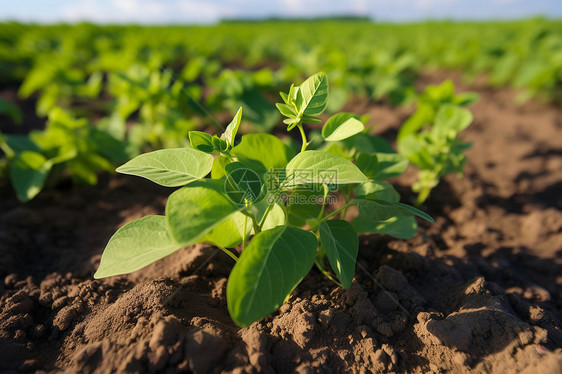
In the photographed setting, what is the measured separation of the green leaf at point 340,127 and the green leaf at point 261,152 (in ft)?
0.55

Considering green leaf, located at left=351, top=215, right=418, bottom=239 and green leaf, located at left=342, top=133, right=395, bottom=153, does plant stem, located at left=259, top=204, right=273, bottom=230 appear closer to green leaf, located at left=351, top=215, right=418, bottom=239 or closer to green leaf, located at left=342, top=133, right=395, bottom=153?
green leaf, located at left=351, top=215, right=418, bottom=239

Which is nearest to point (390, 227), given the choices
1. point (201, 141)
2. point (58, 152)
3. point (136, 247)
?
point (201, 141)

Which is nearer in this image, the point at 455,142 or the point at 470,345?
the point at 470,345

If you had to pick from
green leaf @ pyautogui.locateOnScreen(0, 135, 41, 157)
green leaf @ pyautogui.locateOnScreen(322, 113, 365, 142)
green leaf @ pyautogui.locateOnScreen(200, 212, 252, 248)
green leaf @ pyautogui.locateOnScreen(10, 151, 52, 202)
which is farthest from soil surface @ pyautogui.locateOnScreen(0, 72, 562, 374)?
green leaf @ pyautogui.locateOnScreen(322, 113, 365, 142)

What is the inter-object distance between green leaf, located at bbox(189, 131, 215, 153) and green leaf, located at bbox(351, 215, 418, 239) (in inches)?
27.2

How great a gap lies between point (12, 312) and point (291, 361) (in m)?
1.06

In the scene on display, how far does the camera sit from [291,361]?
1053mm

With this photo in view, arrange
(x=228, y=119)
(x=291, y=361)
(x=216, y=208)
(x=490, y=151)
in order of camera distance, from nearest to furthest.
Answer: (x=216, y=208) → (x=291, y=361) → (x=490, y=151) → (x=228, y=119)

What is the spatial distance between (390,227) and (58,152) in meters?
2.11

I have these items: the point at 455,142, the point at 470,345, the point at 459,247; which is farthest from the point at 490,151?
the point at 470,345

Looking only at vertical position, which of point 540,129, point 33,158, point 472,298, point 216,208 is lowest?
point 540,129

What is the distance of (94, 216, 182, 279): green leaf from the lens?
1.03m

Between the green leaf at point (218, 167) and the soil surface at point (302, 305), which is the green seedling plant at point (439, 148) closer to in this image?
the soil surface at point (302, 305)

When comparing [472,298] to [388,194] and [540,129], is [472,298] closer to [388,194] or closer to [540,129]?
[388,194]
